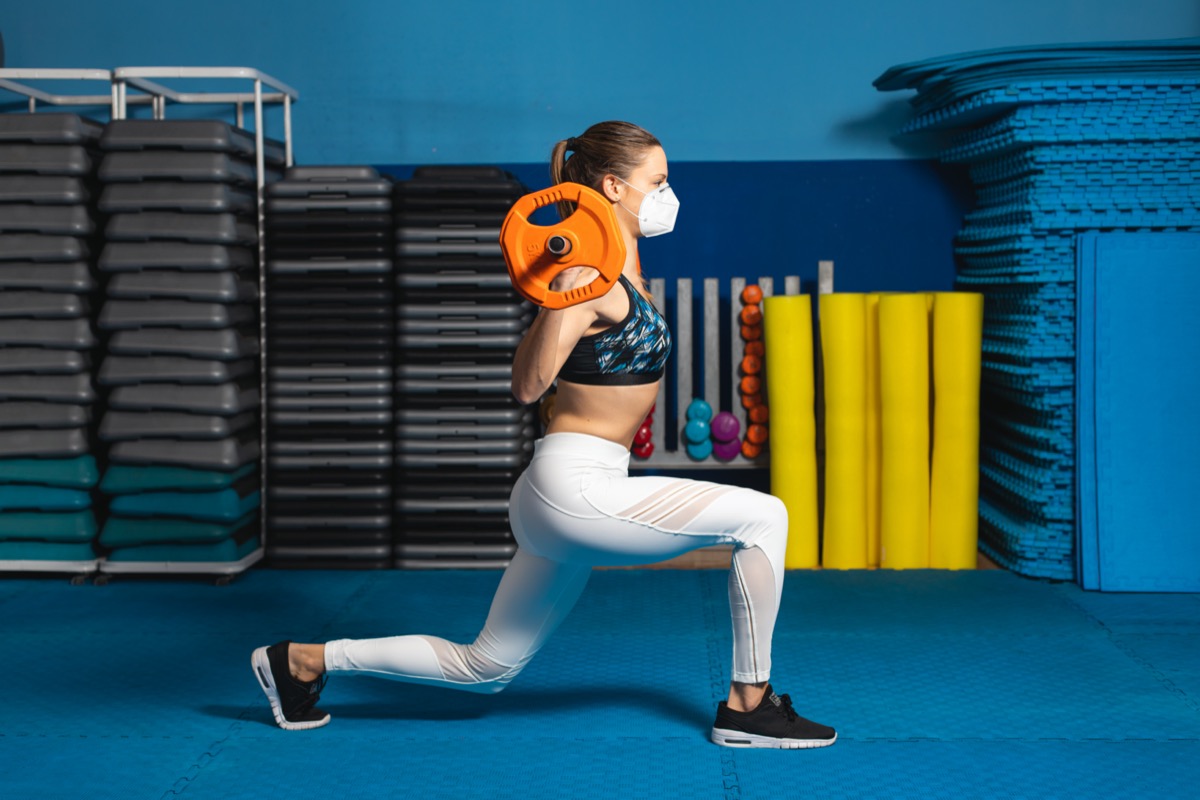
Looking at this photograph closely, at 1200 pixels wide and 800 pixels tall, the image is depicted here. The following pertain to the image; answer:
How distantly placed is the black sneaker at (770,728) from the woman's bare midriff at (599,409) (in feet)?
2.51

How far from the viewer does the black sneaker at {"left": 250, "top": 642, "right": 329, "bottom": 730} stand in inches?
123

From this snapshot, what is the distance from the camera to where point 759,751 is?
304 cm

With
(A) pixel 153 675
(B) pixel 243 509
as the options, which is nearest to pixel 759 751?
(A) pixel 153 675

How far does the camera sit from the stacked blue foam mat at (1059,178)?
4.48 meters

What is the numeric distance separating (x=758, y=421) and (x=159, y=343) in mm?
2429

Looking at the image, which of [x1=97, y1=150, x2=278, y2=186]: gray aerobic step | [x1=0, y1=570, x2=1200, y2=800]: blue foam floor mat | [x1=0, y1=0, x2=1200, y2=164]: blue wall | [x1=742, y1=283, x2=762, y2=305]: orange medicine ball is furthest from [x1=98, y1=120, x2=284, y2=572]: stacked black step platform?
[x1=742, y1=283, x2=762, y2=305]: orange medicine ball

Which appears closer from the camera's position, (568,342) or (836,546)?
(568,342)

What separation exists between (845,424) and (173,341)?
2642 millimetres

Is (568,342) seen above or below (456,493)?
above

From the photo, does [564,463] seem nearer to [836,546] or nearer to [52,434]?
[836,546]

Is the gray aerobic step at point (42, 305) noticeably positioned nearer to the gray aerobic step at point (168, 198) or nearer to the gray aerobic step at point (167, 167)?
the gray aerobic step at point (168, 198)

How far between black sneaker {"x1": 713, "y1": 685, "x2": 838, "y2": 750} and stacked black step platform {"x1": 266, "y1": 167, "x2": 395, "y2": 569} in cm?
227

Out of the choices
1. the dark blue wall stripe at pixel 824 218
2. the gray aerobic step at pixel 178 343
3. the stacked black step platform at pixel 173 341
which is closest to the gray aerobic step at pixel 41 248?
the stacked black step platform at pixel 173 341

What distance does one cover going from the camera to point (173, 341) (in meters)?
4.68
